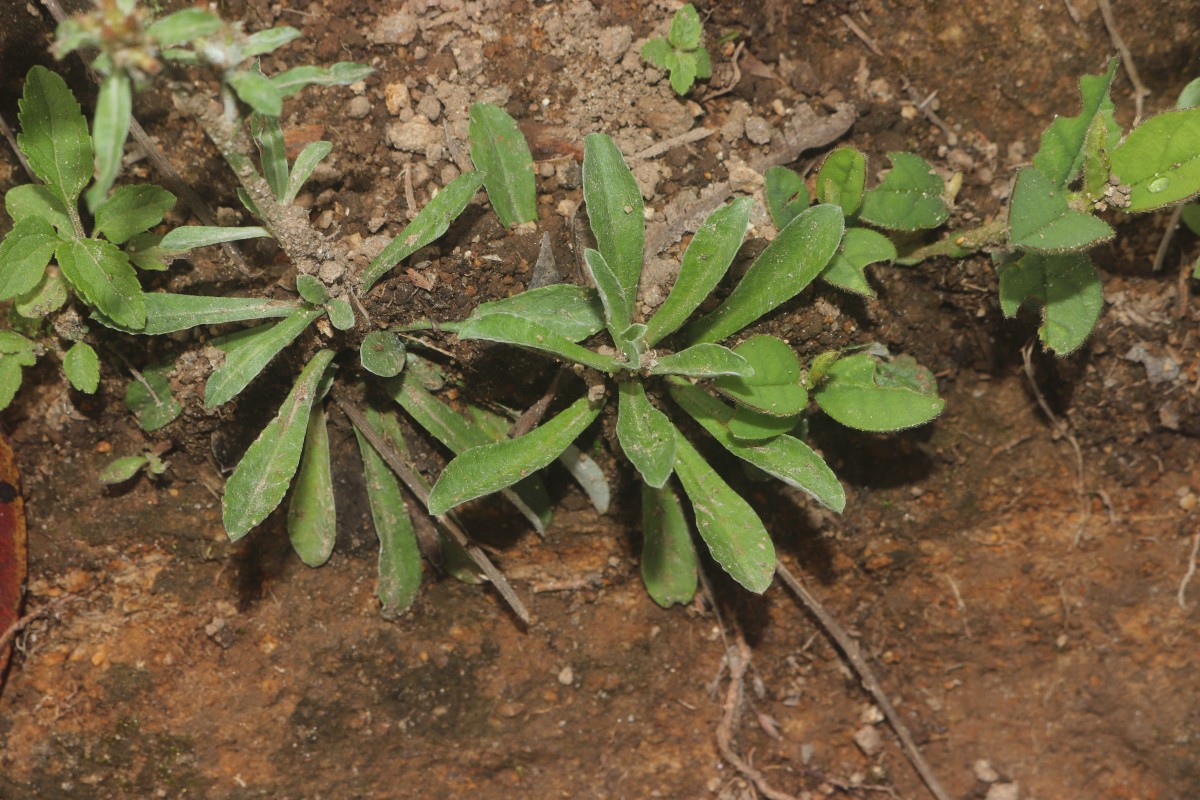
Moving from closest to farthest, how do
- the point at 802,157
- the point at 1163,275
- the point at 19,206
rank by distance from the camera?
the point at 19,206, the point at 802,157, the point at 1163,275

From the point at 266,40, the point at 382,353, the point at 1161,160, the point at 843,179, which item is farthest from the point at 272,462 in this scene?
the point at 1161,160

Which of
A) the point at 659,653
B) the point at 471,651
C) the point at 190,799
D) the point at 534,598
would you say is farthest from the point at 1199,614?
the point at 190,799

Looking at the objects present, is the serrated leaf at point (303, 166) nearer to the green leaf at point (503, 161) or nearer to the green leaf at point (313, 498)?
the green leaf at point (503, 161)

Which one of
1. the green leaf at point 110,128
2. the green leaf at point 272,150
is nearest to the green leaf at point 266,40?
the green leaf at point 110,128

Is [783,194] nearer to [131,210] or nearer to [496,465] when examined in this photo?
[496,465]

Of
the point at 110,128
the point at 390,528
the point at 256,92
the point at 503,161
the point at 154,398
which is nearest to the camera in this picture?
the point at 110,128

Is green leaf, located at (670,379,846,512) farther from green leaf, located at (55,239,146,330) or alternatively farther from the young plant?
green leaf, located at (55,239,146,330)

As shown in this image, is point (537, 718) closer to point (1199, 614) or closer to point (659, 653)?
point (659, 653)

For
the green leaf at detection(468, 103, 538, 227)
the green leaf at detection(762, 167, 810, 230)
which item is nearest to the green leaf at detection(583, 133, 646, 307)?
the green leaf at detection(468, 103, 538, 227)
